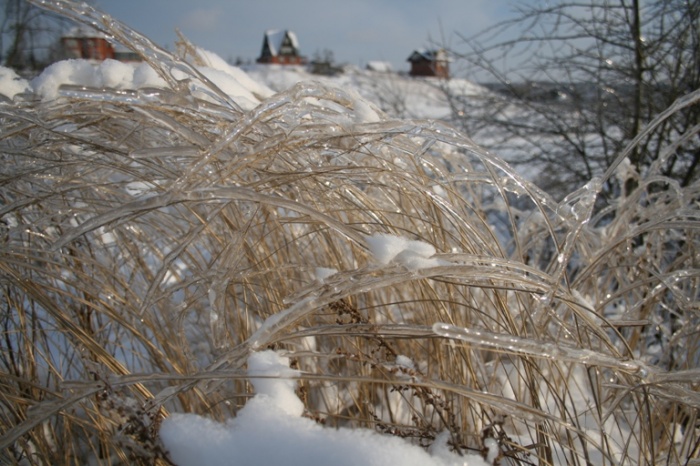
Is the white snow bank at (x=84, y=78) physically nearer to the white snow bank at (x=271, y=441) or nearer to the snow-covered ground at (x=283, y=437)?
the snow-covered ground at (x=283, y=437)

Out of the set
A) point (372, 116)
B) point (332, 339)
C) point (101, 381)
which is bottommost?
point (332, 339)

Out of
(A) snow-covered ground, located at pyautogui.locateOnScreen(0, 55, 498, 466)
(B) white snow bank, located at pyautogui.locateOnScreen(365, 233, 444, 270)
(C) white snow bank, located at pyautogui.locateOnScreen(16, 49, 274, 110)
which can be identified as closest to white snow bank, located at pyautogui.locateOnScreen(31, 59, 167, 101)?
(C) white snow bank, located at pyautogui.locateOnScreen(16, 49, 274, 110)

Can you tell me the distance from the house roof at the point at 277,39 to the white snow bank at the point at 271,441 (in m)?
46.4

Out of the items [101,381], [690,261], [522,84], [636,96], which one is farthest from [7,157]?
[522,84]

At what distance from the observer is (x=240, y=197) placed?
2.54ft

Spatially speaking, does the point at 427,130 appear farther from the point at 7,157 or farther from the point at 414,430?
the point at 7,157

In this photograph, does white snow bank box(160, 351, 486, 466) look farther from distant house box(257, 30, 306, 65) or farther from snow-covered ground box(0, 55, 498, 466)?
distant house box(257, 30, 306, 65)

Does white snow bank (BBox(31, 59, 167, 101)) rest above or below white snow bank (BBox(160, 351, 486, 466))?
above

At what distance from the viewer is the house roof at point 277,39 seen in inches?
1750

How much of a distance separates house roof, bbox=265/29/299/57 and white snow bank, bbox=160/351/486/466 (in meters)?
46.4

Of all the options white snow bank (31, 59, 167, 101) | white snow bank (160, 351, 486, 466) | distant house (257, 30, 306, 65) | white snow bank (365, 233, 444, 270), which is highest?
distant house (257, 30, 306, 65)

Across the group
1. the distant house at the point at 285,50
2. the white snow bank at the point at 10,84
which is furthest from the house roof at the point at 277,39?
the white snow bank at the point at 10,84

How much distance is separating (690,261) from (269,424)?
1.21 m

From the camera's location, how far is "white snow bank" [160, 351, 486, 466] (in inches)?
32.0
